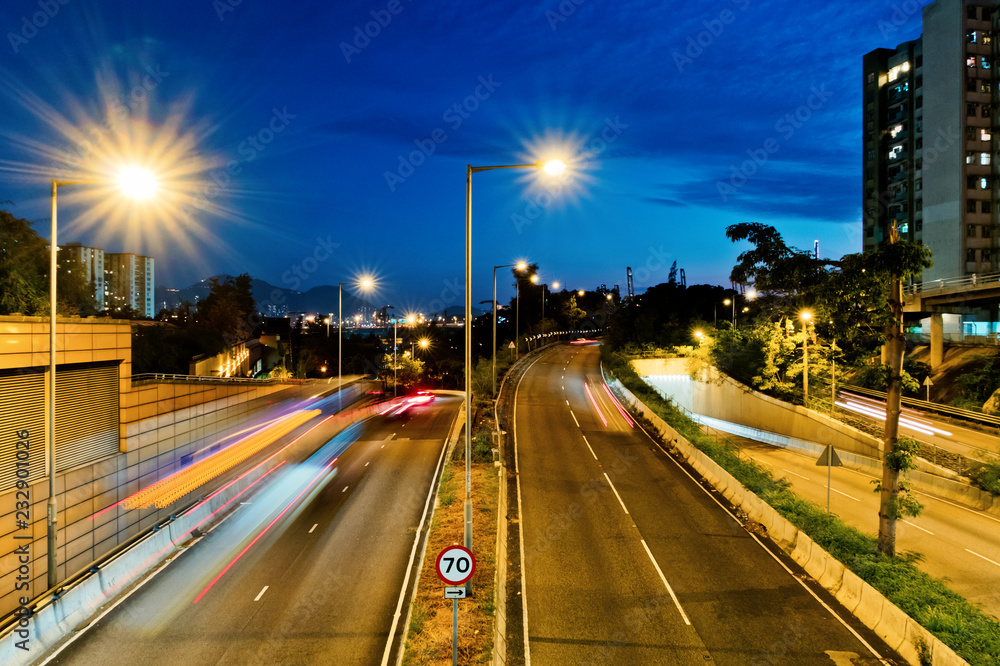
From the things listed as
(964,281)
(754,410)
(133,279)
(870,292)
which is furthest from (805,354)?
(133,279)

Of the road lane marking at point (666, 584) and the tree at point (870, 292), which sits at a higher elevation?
the tree at point (870, 292)

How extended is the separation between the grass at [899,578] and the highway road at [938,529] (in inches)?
42.1

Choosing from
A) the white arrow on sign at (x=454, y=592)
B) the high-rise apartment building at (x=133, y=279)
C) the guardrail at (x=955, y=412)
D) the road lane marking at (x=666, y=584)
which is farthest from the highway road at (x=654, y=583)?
the high-rise apartment building at (x=133, y=279)

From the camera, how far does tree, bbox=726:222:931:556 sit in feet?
42.2

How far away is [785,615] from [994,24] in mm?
76104

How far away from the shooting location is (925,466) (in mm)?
22312

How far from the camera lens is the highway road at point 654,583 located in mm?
10094

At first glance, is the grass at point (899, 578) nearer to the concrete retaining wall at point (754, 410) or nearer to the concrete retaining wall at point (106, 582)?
the concrete retaining wall at point (754, 410)

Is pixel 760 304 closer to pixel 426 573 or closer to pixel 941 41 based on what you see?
pixel 941 41

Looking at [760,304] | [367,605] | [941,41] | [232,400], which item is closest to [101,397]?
[232,400]

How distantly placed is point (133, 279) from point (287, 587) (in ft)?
722

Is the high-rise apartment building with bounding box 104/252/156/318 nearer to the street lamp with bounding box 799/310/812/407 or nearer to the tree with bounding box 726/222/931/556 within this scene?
the street lamp with bounding box 799/310/812/407

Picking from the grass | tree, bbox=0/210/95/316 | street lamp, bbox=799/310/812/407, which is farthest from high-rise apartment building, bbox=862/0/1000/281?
tree, bbox=0/210/95/316

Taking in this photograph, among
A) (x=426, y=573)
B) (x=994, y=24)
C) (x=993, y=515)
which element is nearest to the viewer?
(x=426, y=573)
